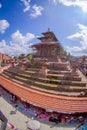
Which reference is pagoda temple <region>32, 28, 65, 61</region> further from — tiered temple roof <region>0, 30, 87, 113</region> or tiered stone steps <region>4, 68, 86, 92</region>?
tiered stone steps <region>4, 68, 86, 92</region>

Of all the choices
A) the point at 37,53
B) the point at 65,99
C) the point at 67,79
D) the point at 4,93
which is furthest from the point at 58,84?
the point at 37,53

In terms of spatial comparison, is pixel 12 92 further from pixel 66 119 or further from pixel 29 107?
pixel 66 119

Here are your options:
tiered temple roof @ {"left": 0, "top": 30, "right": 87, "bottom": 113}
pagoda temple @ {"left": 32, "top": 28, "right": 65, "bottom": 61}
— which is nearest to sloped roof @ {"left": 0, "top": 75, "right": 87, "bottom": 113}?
tiered temple roof @ {"left": 0, "top": 30, "right": 87, "bottom": 113}

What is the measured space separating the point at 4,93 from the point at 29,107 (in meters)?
6.77

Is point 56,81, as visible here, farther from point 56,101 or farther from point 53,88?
point 56,101

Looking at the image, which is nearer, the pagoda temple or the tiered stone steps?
the tiered stone steps

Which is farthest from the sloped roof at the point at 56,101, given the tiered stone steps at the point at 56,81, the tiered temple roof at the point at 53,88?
the tiered stone steps at the point at 56,81

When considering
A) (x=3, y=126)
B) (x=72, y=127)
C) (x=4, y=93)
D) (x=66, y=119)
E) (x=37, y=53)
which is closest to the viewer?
(x=3, y=126)

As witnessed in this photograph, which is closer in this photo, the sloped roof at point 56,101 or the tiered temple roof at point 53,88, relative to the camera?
the sloped roof at point 56,101

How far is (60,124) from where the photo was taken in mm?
14023

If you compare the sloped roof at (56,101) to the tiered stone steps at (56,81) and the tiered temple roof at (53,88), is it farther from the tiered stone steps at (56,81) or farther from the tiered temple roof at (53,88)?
the tiered stone steps at (56,81)

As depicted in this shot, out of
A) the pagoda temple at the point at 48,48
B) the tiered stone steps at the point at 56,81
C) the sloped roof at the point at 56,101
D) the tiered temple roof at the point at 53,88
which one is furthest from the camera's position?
the pagoda temple at the point at 48,48

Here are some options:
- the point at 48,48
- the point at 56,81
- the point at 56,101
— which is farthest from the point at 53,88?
the point at 48,48

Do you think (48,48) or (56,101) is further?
(48,48)
